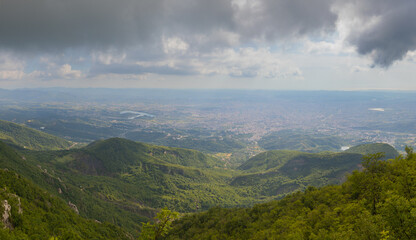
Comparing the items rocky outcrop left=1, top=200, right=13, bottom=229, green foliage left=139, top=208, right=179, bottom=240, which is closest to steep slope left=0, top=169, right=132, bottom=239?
rocky outcrop left=1, top=200, right=13, bottom=229

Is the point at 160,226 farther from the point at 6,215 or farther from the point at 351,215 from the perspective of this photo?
the point at 351,215

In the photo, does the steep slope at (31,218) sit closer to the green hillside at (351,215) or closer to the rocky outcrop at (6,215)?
the rocky outcrop at (6,215)

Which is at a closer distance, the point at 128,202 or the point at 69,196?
the point at 69,196

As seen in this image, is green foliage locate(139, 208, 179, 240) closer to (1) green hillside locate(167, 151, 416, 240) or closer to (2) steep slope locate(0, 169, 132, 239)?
(2) steep slope locate(0, 169, 132, 239)

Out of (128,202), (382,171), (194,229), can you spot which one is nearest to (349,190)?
(382,171)

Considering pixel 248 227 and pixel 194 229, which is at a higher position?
pixel 248 227

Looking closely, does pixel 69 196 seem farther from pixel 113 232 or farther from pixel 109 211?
pixel 113 232

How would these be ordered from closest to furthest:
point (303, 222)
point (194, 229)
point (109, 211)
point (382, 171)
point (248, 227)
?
point (303, 222) → point (382, 171) → point (248, 227) → point (194, 229) → point (109, 211)

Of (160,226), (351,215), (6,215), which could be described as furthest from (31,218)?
(351,215)
